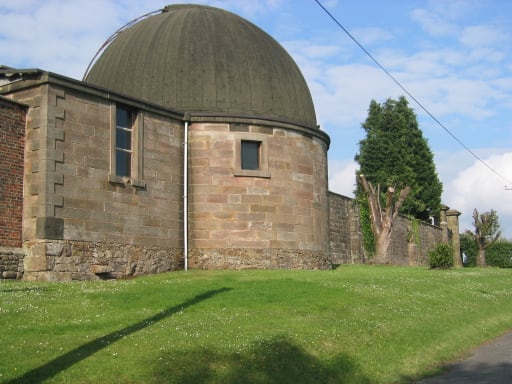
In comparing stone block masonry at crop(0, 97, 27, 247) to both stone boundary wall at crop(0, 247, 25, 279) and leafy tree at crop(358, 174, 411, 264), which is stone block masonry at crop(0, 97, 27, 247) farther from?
leafy tree at crop(358, 174, 411, 264)

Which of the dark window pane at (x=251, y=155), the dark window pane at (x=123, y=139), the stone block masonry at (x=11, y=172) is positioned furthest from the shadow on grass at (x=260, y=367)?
the dark window pane at (x=251, y=155)

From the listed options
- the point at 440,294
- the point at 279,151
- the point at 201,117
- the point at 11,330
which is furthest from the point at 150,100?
the point at 11,330

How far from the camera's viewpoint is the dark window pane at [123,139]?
2131 cm

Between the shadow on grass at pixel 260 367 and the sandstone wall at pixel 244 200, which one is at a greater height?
the sandstone wall at pixel 244 200

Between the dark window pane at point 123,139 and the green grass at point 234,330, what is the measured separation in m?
5.13

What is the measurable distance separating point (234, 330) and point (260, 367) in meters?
1.82

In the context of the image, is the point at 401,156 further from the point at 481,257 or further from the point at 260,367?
the point at 260,367

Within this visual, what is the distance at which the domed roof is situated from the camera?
24.1 m

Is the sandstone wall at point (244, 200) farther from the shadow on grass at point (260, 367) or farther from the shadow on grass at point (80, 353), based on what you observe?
the shadow on grass at point (260, 367)

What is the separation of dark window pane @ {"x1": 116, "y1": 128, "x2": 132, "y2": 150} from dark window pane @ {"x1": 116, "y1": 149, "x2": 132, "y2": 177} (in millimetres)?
198

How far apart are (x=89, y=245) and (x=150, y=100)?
6420mm

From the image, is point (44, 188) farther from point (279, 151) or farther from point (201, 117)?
point (279, 151)

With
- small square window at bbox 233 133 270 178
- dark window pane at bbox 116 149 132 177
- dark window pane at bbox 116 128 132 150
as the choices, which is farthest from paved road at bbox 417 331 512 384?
dark window pane at bbox 116 128 132 150

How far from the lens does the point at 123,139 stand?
2150cm
